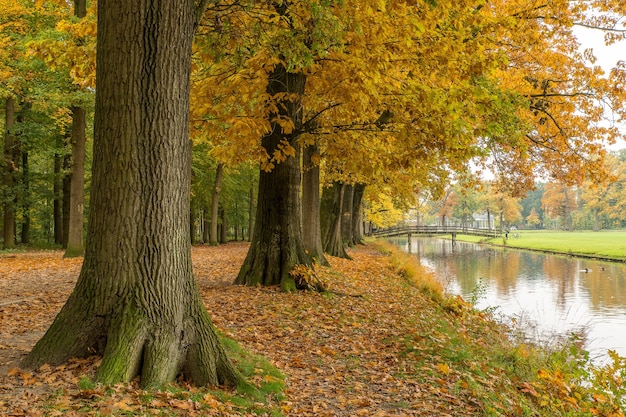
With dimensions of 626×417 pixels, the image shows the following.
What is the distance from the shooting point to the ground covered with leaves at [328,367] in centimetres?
399

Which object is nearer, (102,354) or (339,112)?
(102,354)

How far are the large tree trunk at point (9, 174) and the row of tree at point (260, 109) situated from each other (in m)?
3.13

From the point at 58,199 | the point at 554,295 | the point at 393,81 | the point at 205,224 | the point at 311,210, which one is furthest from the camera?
the point at 205,224

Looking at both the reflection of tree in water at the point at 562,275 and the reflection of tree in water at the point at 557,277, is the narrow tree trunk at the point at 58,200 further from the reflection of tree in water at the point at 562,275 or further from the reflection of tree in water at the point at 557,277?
the reflection of tree in water at the point at 562,275

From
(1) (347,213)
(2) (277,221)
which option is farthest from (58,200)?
(2) (277,221)

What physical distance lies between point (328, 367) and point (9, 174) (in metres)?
21.3

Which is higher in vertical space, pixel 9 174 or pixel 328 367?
pixel 9 174

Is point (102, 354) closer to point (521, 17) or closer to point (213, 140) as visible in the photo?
point (213, 140)

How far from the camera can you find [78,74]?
23.3 ft

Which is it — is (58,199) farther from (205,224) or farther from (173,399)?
(173,399)

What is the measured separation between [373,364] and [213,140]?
5959mm

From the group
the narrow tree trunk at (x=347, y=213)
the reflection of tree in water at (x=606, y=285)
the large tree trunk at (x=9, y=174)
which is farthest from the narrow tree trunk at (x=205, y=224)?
the reflection of tree in water at (x=606, y=285)

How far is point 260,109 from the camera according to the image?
28.6 ft

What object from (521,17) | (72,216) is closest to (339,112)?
(521,17)
